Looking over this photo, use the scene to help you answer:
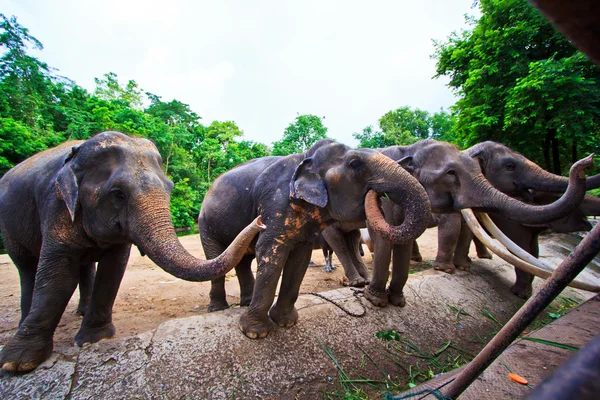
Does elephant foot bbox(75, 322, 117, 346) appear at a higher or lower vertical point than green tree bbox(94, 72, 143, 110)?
lower

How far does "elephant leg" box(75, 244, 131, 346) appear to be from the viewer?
9.40 feet

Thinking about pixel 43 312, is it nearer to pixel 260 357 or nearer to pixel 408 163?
pixel 260 357

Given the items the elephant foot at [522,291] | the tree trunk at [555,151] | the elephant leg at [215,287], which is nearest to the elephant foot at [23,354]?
the elephant leg at [215,287]

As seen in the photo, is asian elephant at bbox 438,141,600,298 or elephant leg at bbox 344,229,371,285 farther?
elephant leg at bbox 344,229,371,285

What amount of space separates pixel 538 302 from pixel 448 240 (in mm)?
4116

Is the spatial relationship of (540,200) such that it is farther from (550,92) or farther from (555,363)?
(550,92)

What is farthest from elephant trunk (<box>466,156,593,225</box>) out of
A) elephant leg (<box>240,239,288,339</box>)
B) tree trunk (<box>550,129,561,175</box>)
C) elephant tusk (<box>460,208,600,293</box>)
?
tree trunk (<box>550,129,561,175</box>)

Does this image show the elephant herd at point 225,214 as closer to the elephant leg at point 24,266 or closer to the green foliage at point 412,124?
the elephant leg at point 24,266

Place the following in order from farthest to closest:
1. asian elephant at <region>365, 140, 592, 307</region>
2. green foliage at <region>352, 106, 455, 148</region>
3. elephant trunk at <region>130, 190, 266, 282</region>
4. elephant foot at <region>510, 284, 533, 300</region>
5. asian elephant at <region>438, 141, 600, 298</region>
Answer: green foliage at <region>352, 106, 455, 148</region> < elephant foot at <region>510, 284, 533, 300</region> < asian elephant at <region>438, 141, 600, 298</region> < asian elephant at <region>365, 140, 592, 307</region> < elephant trunk at <region>130, 190, 266, 282</region>

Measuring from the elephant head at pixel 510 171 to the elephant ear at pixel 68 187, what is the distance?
487cm

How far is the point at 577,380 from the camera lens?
37cm

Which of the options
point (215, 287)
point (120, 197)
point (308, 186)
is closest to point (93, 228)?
point (120, 197)

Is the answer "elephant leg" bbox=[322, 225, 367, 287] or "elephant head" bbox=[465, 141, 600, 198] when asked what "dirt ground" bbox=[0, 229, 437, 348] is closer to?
"elephant leg" bbox=[322, 225, 367, 287]

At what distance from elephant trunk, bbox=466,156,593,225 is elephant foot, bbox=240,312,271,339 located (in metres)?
2.70
